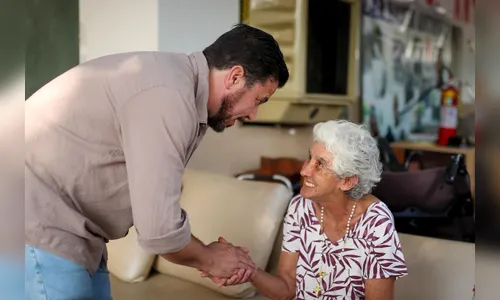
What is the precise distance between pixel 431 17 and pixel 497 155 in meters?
5.11

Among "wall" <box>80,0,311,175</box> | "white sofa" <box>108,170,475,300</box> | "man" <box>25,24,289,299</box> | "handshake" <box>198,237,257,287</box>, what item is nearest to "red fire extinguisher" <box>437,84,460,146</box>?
"wall" <box>80,0,311,175</box>

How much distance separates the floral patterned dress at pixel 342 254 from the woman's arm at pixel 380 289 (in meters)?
0.01

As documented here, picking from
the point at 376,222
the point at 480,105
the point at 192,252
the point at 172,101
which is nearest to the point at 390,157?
the point at 376,222

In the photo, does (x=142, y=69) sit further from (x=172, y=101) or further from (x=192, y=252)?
(x=192, y=252)

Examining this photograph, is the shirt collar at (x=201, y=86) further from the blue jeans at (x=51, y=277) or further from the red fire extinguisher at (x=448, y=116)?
the red fire extinguisher at (x=448, y=116)

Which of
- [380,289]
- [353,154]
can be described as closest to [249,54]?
[353,154]

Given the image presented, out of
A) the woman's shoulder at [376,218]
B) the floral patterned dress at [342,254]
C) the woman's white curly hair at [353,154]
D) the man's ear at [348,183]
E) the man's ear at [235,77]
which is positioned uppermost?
the man's ear at [235,77]

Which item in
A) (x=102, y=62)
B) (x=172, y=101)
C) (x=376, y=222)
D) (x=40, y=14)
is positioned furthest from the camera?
(x=40, y=14)

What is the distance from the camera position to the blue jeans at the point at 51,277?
4.55ft

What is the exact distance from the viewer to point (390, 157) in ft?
11.9

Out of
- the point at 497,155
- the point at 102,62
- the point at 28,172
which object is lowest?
the point at 28,172

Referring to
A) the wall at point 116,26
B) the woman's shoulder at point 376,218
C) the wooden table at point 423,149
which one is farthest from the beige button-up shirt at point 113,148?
the wooden table at point 423,149

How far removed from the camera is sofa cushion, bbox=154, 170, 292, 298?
7.49 feet

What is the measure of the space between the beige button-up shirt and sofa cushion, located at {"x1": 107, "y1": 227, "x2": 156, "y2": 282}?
1.08 m
